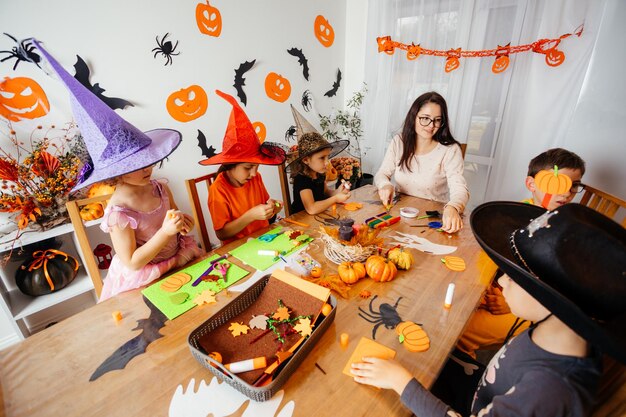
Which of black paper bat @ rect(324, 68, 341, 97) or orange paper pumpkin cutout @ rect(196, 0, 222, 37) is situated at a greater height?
orange paper pumpkin cutout @ rect(196, 0, 222, 37)

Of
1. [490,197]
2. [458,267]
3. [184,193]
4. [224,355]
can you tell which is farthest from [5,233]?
[490,197]

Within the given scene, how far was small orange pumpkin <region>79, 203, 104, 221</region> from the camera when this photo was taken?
1633mm

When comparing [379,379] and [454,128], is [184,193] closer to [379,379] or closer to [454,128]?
[379,379]

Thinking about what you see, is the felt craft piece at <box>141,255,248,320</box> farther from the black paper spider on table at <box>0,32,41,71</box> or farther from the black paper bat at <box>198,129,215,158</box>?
the black paper spider on table at <box>0,32,41,71</box>

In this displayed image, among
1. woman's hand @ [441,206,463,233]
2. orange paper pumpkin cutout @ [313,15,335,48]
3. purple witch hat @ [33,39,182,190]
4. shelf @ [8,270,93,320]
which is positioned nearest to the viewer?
purple witch hat @ [33,39,182,190]

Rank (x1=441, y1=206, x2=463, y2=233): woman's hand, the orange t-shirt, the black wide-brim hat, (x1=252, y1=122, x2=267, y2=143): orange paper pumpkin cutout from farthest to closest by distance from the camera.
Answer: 1. (x1=252, y1=122, x2=267, y2=143): orange paper pumpkin cutout
2. the orange t-shirt
3. (x1=441, y1=206, x2=463, y2=233): woman's hand
4. the black wide-brim hat

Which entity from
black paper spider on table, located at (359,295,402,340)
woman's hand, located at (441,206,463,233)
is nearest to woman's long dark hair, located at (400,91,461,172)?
woman's hand, located at (441,206,463,233)

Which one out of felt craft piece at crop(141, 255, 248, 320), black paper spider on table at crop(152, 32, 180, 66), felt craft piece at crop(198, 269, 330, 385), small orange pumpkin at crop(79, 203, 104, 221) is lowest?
small orange pumpkin at crop(79, 203, 104, 221)

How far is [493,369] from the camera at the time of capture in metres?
0.69

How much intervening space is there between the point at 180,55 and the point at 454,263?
2232mm

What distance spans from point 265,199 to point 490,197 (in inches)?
78.9

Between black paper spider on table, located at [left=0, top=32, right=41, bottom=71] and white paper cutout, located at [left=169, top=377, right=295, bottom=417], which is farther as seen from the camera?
black paper spider on table, located at [left=0, top=32, right=41, bottom=71]

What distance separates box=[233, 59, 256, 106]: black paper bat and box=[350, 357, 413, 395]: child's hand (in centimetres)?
233

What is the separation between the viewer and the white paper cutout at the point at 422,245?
1.14m
